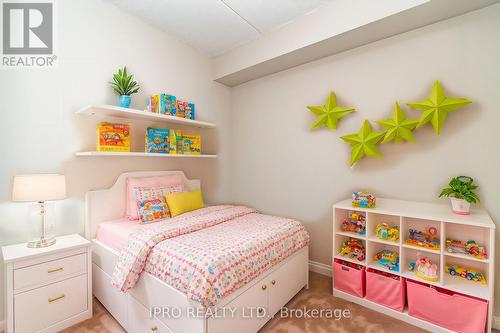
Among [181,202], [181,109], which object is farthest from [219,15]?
[181,202]

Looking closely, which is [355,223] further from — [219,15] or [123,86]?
[123,86]

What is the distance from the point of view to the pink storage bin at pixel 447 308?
1.55 metres

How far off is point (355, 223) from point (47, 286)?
2.62m

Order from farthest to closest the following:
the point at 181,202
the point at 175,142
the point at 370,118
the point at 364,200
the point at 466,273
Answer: the point at 175,142, the point at 181,202, the point at 370,118, the point at 364,200, the point at 466,273

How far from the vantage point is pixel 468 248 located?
1.71 meters

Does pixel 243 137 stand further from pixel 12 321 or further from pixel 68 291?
pixel 12 321

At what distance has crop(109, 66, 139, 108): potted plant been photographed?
2.19m

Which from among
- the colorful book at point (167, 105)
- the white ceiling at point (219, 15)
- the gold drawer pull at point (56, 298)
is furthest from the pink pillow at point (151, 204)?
the white ceiling at point (219, 15)

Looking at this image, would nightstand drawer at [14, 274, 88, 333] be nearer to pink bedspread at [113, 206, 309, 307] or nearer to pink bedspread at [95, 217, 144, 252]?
pink bedspread at [95, 217, 144, 252]

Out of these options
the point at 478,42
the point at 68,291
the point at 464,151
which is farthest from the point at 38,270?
the point at 478,42

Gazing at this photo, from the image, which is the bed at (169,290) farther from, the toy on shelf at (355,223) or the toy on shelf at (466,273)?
the toy on shelf at (466,273)

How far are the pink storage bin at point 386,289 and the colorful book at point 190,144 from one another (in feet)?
7.33

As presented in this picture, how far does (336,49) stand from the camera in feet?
7.92

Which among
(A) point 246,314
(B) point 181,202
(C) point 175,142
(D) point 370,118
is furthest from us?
(C) point 175,142
